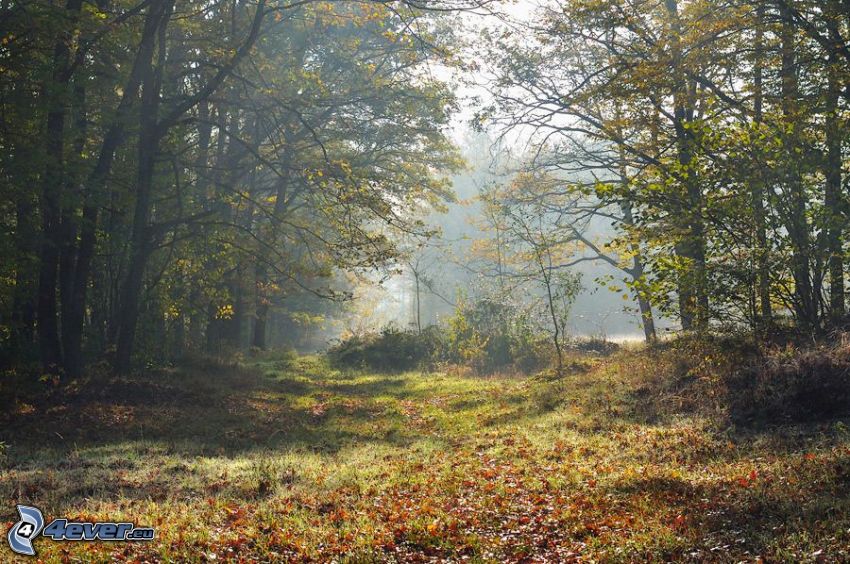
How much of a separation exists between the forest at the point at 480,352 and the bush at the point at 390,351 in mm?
1225

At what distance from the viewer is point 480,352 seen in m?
22.2

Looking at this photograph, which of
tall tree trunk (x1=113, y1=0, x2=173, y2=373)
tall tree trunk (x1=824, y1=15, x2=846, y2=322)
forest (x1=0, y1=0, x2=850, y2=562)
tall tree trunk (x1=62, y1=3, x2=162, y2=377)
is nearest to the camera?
forest (x1=0, y1=0, x2=850, y2=562)

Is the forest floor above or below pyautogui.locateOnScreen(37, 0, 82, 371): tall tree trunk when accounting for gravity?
below

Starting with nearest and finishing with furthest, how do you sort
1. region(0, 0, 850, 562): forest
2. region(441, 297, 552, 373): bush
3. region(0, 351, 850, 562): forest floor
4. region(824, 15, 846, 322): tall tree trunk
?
region(0, 351, 850, 562): forest floor < region(0, 0, 850, 562): forest < region(824, 15, 846, 322): tall tree trunk < region(441, 297, 552, 373): bush

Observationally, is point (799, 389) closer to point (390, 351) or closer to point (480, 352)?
point (480, 352)

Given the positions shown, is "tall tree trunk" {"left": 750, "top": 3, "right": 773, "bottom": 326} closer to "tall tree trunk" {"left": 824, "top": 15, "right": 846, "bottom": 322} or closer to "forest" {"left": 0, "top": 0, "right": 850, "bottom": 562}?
"forest" {"left": 0, "top": 0, "right": 850, "bottom": 562}

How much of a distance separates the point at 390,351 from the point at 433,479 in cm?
1586

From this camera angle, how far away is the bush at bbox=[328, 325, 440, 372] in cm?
2305

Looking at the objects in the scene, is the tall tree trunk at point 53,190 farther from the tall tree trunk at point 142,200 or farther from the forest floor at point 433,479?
the forest floor at point 433,479

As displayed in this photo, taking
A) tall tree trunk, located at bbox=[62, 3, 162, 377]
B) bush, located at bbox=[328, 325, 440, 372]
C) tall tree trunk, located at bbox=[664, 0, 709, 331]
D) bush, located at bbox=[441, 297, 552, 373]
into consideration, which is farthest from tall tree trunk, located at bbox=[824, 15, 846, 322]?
bush, located at bbox=[328, 325, 440, 372]

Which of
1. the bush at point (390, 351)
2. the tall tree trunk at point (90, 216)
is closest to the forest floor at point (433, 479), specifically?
the tall tree trunk at point (90, 216)

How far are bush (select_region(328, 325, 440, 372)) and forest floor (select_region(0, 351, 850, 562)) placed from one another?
369 inches

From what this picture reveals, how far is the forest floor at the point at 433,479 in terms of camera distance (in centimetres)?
539

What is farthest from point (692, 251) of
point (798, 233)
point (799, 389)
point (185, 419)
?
point (185, 419)
